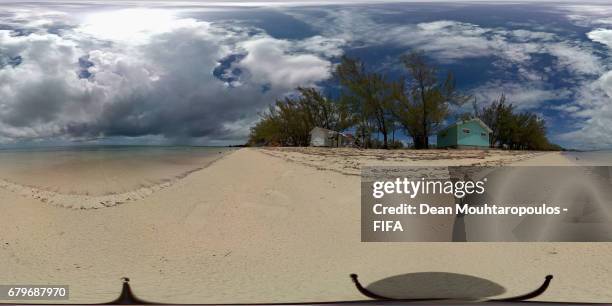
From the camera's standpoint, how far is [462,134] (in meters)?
2.29

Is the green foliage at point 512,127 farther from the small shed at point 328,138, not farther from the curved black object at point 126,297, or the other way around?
the curved black object at point 126,297

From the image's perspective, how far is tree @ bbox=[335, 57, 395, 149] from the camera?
2.29m

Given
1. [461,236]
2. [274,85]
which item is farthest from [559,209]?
[274,85]

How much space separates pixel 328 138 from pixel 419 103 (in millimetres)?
423

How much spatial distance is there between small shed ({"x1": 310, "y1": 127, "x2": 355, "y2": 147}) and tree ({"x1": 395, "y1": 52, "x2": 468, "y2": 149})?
25cm

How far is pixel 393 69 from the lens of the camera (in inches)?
90.4

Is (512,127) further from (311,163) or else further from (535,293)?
(311,163)

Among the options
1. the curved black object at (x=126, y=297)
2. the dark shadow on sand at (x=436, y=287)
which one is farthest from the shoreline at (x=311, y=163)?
the dark shadow on sand at (x=436, y=287)

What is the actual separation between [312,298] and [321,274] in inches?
4.2

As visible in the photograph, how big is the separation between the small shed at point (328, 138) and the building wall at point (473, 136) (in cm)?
47

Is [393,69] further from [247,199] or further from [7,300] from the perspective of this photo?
[7,300]

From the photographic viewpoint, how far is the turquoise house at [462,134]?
2.29 m

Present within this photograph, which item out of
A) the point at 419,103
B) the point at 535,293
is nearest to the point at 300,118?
the point at 419,103

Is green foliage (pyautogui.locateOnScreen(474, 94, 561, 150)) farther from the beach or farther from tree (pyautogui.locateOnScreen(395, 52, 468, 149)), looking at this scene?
tree (pyautogui.locateOnScreen(395, 52, 468, 149))
